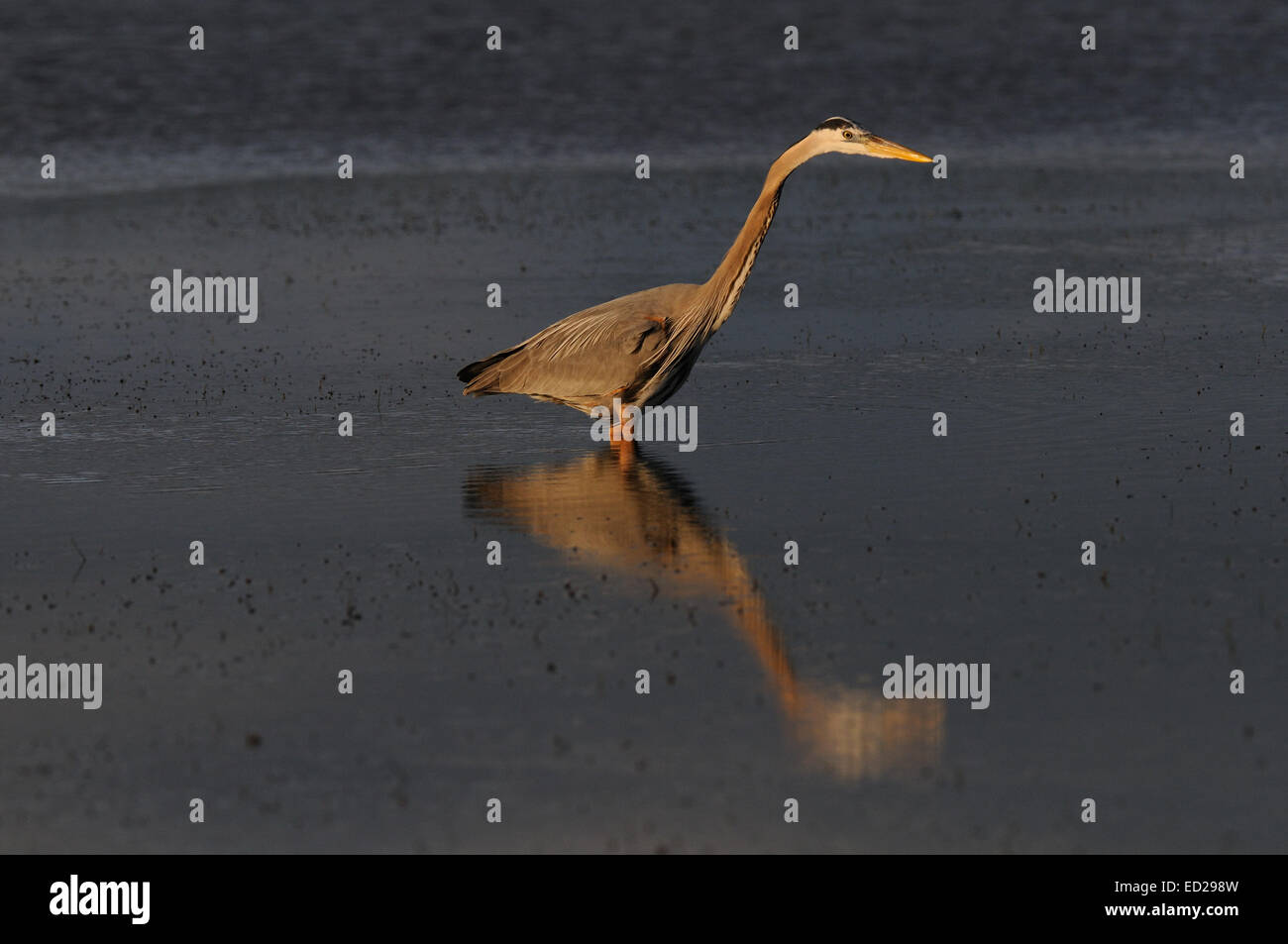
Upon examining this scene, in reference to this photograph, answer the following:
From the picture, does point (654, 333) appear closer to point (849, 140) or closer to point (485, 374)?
point (485, 374)

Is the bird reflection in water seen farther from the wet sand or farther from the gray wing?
the gray wing

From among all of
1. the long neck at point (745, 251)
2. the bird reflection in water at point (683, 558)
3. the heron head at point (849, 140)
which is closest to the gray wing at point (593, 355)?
the long neck at point (745, 251)

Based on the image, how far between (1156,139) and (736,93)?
11316 mm

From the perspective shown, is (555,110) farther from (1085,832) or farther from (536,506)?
(1085,832)

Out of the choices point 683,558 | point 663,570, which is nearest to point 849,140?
point 683,558

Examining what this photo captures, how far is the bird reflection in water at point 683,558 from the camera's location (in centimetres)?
1061

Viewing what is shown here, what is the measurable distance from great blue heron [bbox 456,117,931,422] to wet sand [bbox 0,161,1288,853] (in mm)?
610

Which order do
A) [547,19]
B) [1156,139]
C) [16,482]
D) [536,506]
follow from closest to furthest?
1. [536,506]
2. [16,482]
3. [1156,139]
4. [547,19]

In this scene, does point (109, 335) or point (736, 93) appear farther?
point (736, 93)

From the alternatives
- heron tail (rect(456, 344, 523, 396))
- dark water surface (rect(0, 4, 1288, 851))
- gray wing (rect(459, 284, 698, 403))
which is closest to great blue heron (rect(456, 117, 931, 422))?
gray wing (rect(459, 284, 698, 403))

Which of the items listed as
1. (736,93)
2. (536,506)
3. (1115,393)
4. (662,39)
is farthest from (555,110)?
(536,506)

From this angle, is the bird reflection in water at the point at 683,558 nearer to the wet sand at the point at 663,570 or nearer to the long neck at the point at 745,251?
the wet sand at the point at 663,570
